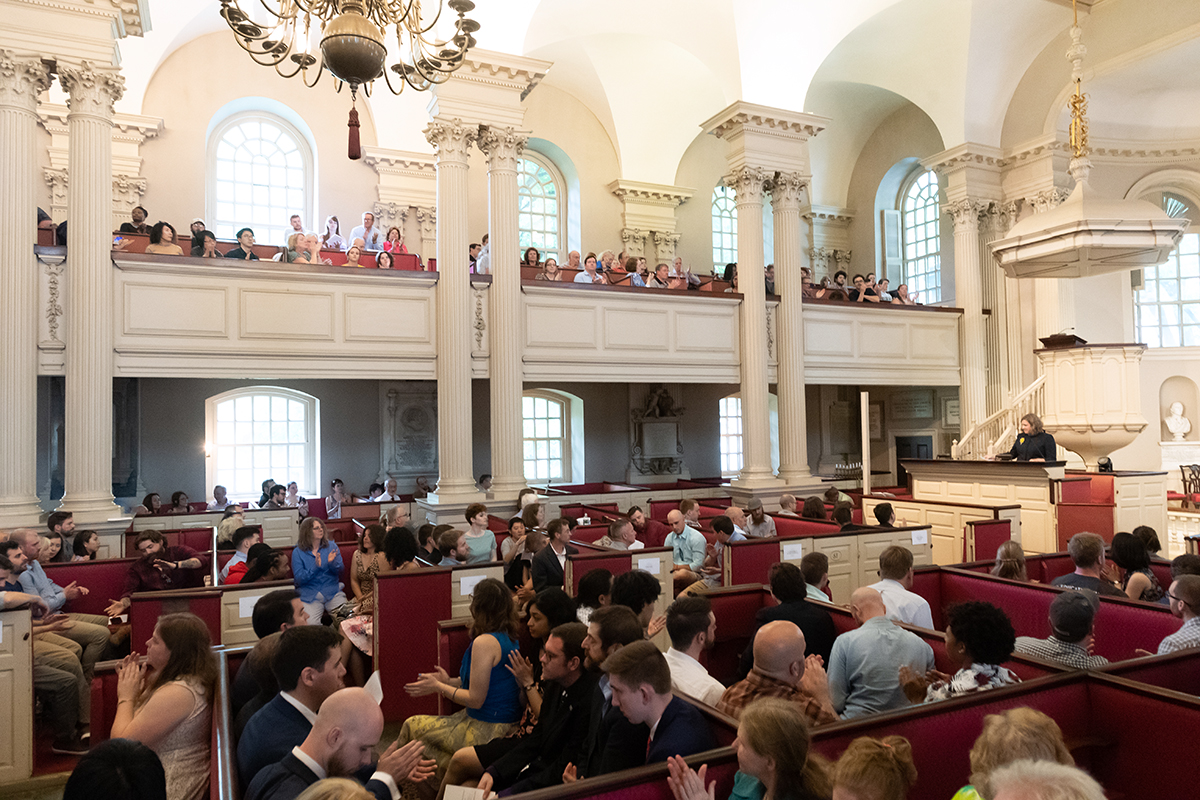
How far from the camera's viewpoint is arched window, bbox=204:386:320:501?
43.2 feet

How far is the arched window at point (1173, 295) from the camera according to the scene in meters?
15.5

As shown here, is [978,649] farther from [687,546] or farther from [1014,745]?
[687,546]

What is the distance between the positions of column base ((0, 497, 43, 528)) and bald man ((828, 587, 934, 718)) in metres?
8.32

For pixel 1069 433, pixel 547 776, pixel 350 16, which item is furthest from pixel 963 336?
pixel 547 776

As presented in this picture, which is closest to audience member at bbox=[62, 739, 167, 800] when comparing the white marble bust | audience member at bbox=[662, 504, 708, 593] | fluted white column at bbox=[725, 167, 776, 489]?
audience member at bbox=[662, 504, 708, 593]

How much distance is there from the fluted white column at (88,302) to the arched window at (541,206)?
850cm

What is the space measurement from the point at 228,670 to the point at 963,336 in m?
13.8

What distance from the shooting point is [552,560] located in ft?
19.6

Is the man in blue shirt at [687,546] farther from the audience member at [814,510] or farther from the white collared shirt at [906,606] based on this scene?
the white collared shirt at [906,606]

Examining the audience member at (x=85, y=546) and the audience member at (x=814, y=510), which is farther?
the audience member at (x=814, y=510)

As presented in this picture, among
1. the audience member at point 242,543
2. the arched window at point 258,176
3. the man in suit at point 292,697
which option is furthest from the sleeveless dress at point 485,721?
the arched window at point 258,176

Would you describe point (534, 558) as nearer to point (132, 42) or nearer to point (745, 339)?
point (745, 339)

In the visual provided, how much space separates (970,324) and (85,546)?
13.9 metres

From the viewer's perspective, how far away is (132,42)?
1272cm
